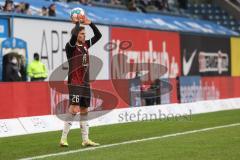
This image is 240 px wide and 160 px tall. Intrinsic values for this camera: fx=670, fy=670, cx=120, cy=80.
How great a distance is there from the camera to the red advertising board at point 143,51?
27.9 metres

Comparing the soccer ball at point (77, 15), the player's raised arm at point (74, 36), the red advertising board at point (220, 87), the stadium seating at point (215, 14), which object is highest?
the stadium seating at point (215, 14)

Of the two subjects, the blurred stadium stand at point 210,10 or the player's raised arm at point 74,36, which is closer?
the player's raised arm at point 74,36

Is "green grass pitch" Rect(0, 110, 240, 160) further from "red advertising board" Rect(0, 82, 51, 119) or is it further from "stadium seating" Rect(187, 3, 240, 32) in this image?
"stadium seating" Rect(187, 3, 240, 32)

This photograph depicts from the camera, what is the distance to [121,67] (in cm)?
2808

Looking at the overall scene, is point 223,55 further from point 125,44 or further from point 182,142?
point 182,142

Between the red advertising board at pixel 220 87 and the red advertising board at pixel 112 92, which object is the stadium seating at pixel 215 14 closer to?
the red advertising board at pixel 220 87

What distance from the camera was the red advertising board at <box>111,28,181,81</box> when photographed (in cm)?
2792

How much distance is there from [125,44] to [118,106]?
8256 mm

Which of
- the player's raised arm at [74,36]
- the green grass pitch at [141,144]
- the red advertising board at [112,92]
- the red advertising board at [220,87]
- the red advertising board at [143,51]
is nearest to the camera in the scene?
the green grass pitch at [141,144]

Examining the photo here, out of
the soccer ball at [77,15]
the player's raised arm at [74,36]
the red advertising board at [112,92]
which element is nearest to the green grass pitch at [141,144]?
the player's raised arm at [74,36]

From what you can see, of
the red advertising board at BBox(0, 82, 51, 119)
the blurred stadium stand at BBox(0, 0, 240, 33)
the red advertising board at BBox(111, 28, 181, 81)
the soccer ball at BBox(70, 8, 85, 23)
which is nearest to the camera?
the soccer ball at BBox(70, 8, 85, 23)

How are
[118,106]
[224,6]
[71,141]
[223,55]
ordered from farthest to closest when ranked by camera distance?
[224,6], [223,55], [118,106], [71,141]

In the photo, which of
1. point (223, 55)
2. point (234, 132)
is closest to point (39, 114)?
point (234, 132)

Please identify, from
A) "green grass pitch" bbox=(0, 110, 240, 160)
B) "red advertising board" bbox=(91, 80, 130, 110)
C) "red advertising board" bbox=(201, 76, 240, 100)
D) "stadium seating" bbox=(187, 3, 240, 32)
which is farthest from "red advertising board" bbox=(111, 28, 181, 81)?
"stadium seating" bbox=(187, 3, 240, 32)
